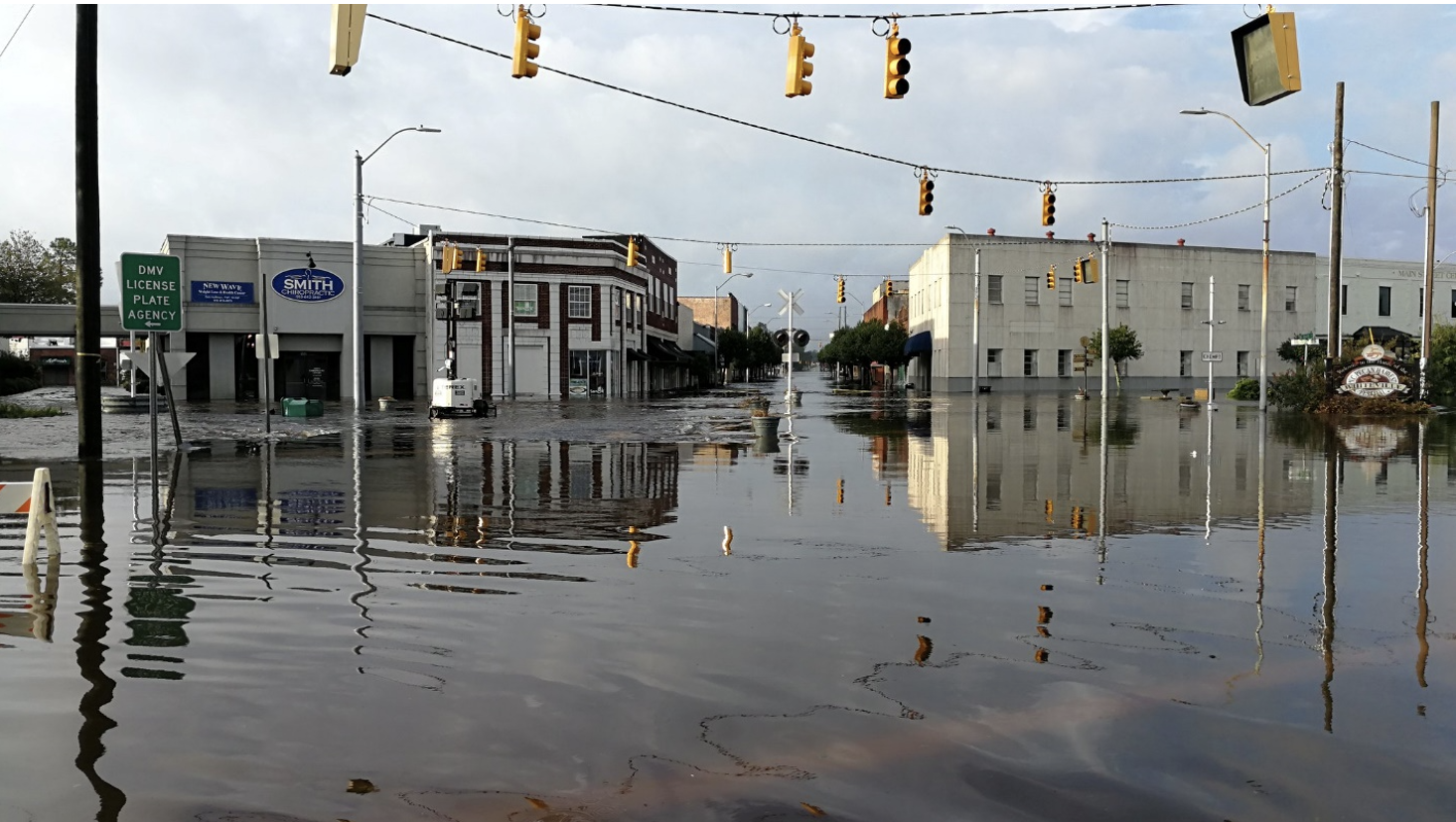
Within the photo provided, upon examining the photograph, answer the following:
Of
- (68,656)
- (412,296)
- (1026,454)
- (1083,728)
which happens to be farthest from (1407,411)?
(412,296)

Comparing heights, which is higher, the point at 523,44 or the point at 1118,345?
the point at 523,44

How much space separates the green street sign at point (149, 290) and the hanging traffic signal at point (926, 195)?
16.1 meters

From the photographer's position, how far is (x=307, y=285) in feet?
195

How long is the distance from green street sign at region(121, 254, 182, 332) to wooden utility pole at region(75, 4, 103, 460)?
474mm

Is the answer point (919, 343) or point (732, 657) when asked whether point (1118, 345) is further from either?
point (732, 657)

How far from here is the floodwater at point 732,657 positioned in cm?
457

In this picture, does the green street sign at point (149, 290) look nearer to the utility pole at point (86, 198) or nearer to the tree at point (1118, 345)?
the utility pole at point (86, 198)

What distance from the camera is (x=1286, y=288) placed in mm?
80688

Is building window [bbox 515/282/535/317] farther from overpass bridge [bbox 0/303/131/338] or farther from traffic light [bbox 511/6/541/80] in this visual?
traffic light [bbox 511/6/541/80]

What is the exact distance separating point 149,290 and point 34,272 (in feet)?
285

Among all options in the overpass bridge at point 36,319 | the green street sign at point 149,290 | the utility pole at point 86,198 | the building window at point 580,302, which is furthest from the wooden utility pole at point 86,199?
the overpass bridge at point 36,319

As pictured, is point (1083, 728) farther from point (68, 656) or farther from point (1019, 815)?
point (68, 656)

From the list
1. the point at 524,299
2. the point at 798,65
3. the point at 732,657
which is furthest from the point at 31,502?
the point at 524,299

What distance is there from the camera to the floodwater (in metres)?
4.57
